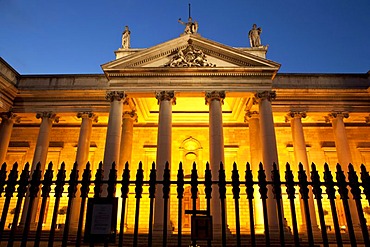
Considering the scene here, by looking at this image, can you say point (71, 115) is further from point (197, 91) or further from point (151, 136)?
point (197, 91)

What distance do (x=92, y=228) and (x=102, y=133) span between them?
66.7 feet

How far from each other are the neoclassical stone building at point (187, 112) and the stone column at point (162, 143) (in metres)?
0.07

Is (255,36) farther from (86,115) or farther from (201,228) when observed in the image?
(201,228)

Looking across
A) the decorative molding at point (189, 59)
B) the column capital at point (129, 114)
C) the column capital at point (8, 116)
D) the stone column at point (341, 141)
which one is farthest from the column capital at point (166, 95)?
the stone column at point (341, 141)

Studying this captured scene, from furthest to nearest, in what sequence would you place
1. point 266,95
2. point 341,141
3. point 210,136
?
point 341,141 < point 266,95 < point 210,136

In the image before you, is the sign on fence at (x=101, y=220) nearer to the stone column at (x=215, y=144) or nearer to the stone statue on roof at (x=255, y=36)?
the stone column at (x=215, y=144)

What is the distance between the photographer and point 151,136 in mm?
24578

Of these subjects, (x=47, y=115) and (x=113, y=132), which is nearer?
(x=113, y=132)

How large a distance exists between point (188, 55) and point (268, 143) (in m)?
7.45

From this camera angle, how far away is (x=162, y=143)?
55.2 ft

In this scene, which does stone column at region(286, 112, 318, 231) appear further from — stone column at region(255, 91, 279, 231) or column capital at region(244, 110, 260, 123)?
stone column at region(255, 91, 279, 231)

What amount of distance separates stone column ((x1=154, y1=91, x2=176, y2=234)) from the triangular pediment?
1.93 m

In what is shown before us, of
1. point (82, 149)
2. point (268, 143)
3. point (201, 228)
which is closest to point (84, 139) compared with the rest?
point (82, 149)

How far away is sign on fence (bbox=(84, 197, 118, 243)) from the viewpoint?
4840mm
